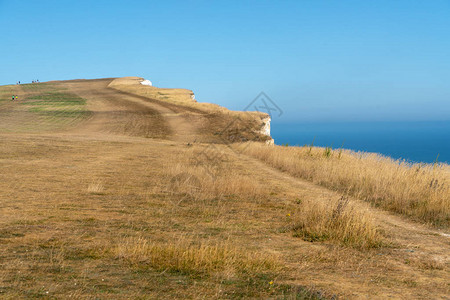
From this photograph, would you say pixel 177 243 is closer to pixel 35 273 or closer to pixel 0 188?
pixel 35 273

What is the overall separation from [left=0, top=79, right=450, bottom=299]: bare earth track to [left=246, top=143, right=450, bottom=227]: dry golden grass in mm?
837

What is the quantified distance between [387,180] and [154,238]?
33.1ft

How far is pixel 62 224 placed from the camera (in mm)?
8461

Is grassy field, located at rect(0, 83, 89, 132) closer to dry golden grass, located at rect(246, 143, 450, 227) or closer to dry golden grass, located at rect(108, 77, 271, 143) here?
dry golden grass, located at rect(108, 77, 271, 143)

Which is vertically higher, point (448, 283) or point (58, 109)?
point (58, 109)

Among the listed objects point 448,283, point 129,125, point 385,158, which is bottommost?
point 448,283

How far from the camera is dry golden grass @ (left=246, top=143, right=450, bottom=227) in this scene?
38.0ft

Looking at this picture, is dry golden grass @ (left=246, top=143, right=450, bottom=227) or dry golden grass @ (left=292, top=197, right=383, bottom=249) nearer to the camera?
dry golden grass @ (left=292, top=197, right=383, bottom=249)

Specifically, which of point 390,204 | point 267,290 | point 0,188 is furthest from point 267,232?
point 0,188

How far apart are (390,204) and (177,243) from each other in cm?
839

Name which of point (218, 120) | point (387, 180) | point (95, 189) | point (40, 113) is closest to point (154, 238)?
point (95, 189)

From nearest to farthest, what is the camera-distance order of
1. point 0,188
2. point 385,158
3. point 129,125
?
point 0,188
point 385,158
point 129,125

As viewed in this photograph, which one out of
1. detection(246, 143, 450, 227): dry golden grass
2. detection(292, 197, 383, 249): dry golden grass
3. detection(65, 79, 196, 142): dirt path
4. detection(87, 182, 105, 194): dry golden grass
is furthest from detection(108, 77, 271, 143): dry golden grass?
detection(292, 197, 383, 249): dry golden grass

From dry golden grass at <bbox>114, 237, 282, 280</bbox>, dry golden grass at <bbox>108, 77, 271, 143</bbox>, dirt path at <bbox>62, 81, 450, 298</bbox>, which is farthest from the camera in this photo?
dry golden grass at <bbox>108, 77, 271, 143</bbox>
